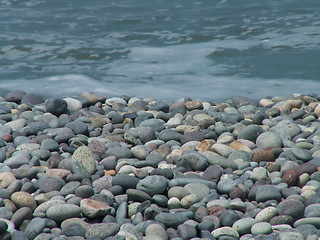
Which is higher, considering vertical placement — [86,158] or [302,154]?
[86,158]

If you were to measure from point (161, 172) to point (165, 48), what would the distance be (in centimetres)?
422

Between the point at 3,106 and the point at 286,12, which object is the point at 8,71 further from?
the point at 286,12

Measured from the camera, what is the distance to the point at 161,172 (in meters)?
2.68

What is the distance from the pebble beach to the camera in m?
2.24

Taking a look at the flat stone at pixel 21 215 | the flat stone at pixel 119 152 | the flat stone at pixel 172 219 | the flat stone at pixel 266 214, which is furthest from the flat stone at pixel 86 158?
the flat stone at pixel 266 214

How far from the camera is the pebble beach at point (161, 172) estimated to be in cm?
224

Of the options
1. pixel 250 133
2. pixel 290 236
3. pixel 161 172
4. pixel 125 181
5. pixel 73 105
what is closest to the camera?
pixel 290 236

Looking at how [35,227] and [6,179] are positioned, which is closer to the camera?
[35,227]

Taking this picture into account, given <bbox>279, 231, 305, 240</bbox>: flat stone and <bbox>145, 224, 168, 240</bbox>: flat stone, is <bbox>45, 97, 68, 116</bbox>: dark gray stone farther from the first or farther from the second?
<bbox>279, 231, 305, 240</bbox>: flat stone

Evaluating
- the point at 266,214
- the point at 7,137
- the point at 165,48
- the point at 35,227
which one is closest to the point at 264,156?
the point at 266,214

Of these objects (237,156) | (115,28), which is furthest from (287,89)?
(115,28)

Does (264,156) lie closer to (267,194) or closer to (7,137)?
(267,194)

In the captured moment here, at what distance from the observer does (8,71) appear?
5930mm

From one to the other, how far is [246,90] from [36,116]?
2192mm
